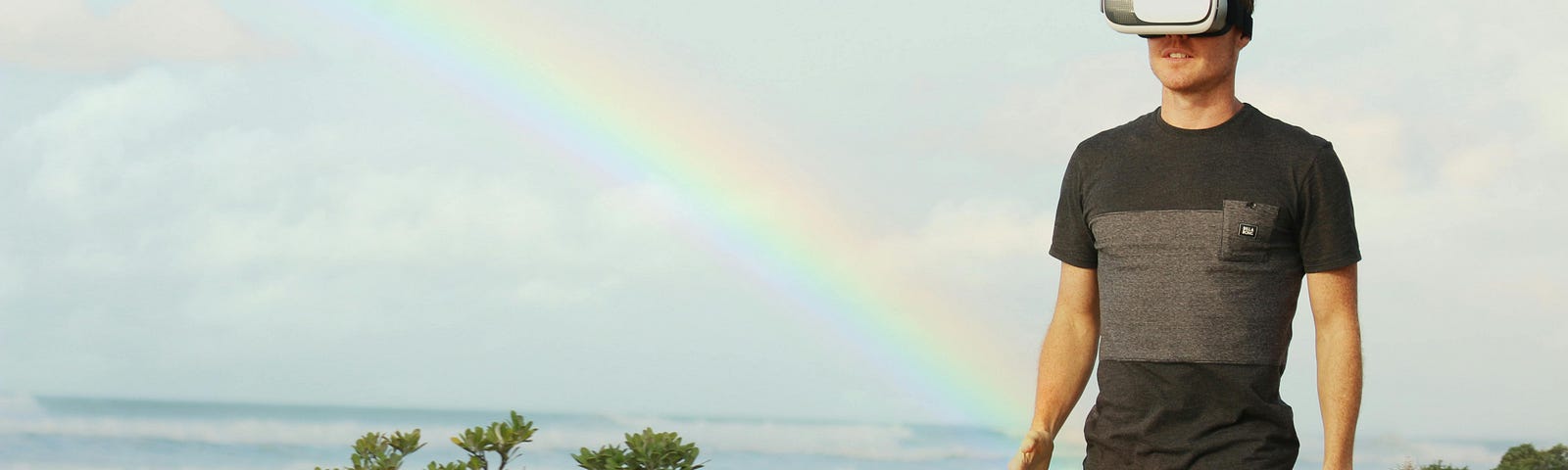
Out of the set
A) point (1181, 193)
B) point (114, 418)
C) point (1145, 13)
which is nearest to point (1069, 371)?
point (1181, 193)

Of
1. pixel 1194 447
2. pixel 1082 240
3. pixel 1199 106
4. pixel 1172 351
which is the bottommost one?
pixel 1194 447

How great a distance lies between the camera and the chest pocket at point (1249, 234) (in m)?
2.78

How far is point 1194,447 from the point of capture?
9.17 feet

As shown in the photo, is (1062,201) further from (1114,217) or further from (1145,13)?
(1145,13)

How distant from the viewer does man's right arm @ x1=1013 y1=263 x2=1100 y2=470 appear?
309 cm

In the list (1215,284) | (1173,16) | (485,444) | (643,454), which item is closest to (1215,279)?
(1215,284)

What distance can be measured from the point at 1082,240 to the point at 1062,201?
0.42 feet

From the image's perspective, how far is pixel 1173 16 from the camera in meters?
2.80

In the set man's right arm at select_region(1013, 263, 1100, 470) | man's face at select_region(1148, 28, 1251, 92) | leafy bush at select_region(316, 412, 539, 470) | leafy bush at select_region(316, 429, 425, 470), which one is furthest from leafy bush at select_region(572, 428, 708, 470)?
man's face at select_region(1148, 28, 1251, 92)

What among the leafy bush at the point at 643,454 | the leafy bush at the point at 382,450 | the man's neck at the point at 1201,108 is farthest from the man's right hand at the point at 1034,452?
the leafy bush at the point at 382,450

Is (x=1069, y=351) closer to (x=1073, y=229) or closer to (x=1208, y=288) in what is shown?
(x=1073, y=229)

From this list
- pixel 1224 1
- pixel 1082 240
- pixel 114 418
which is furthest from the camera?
pixel 114 418

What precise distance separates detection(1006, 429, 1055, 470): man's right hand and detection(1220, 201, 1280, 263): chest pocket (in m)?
0.53

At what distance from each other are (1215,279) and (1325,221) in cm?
23
